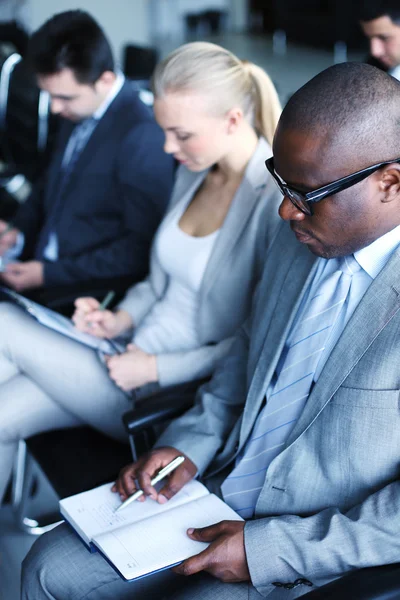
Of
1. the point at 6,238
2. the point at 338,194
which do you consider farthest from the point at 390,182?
the point at 6,238

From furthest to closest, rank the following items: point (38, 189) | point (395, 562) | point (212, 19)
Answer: point (212, 19), point (38, 189), point (395, 562)

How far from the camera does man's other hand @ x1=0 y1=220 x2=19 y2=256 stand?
10.0 ft

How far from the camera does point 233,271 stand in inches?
76.0

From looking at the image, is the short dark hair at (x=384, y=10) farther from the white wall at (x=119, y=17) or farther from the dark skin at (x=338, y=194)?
the white wall at (x=119, y=17)

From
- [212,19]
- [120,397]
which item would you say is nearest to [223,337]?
[120,397]


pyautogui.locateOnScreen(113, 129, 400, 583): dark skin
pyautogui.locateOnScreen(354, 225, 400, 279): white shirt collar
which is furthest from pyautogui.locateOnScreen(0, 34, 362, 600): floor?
pyautogui.locateOnScreen(354, 225, 400, 279): white shirt collar

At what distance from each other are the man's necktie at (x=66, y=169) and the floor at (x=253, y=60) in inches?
28.6

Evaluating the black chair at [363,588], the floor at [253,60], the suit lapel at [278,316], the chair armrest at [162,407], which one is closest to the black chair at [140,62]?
the floor at [253,60]

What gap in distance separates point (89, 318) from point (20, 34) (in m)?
4.72

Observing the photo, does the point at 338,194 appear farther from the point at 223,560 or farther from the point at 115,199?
the point at 115,199

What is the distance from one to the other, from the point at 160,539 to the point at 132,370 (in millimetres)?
623

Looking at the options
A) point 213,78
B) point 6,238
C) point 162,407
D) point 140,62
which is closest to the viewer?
point 162,407

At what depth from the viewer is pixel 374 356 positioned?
132 centimetres

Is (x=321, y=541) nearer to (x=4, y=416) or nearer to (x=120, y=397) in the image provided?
(x=120, y=397)
